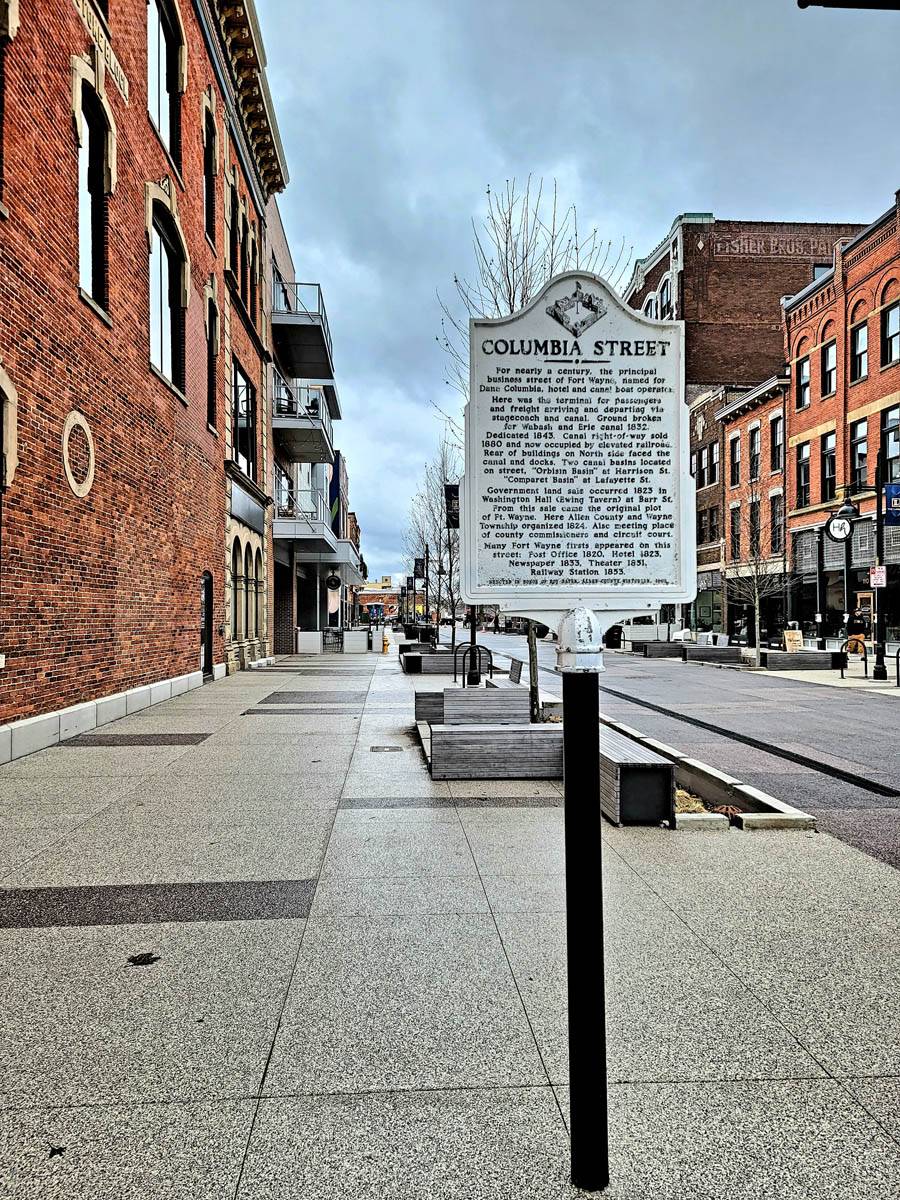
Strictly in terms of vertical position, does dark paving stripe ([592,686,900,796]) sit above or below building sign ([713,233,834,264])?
below

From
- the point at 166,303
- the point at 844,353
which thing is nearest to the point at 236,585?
the point at 166,303

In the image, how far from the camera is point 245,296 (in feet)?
87.2

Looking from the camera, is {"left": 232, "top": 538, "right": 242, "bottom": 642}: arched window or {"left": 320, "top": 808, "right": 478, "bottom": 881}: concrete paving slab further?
{"left": 232, "top": 538, "right": 242, "bottom": 642}: arched window

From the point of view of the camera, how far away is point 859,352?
34.8 metres

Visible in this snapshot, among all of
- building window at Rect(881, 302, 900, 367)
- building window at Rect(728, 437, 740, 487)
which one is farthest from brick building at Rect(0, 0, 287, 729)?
building window at Rect(728, 437, 740, 487)

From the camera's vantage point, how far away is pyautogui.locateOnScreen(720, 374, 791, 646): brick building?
132 ft

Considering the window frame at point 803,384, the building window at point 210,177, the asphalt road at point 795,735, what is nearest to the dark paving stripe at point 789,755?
the asphalt road at point 795,735

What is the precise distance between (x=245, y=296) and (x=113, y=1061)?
86.1 ft

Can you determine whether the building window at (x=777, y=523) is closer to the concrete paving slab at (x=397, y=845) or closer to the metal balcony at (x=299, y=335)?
the metal balcony at (x=299, y=335)

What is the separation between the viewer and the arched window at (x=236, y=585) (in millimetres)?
24469

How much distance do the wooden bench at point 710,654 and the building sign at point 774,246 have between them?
35041mm

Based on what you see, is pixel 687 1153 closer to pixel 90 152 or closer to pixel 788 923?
pixel 788 923

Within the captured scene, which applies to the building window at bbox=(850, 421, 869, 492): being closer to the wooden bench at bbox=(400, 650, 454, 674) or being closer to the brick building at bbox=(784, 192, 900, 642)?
the brick building at bbox=(784, 192, 900, 642)

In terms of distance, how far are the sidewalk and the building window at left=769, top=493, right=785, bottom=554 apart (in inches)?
1461
